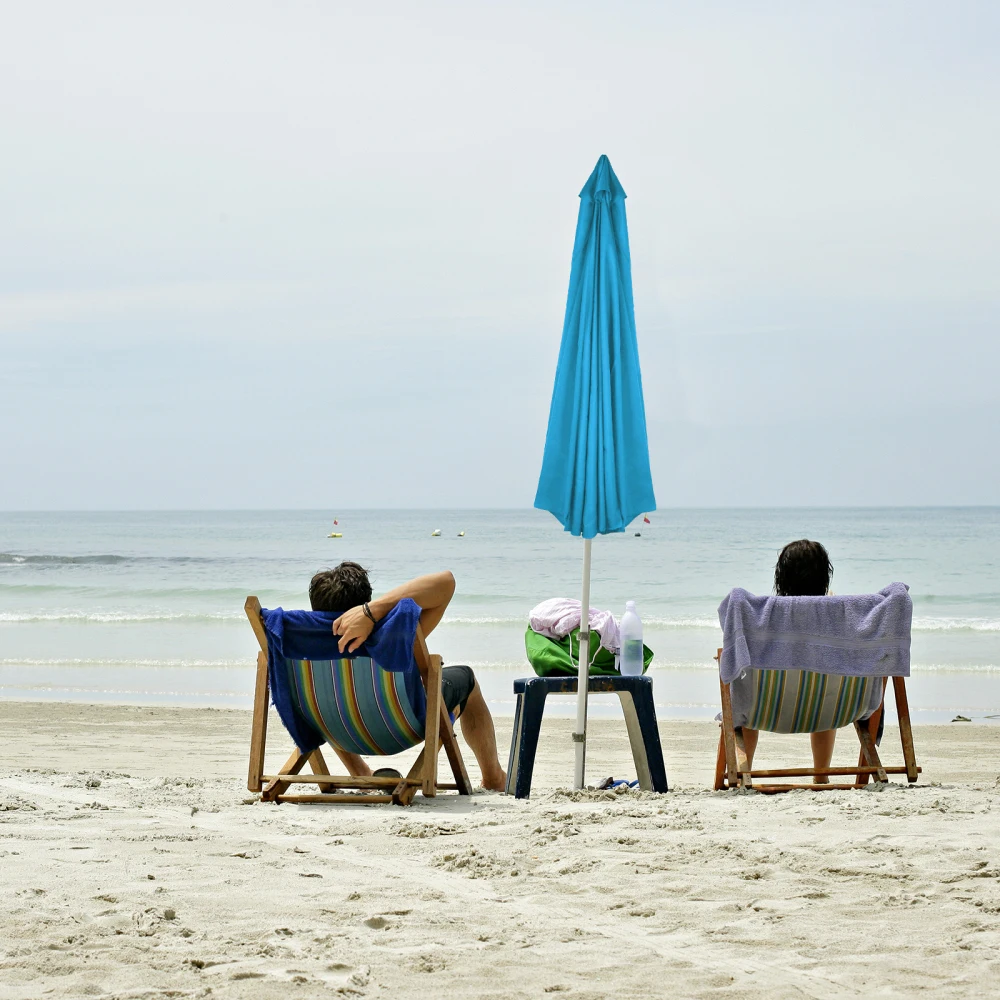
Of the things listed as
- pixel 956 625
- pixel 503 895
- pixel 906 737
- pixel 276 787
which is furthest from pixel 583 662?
pixel 956 625

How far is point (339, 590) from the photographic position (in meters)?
4.20

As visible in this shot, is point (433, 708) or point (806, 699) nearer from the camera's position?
point (433, 708)

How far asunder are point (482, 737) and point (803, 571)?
4.94 ft

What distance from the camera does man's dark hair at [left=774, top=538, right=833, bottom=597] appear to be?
4.51 metres

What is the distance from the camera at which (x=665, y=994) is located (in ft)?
7.03

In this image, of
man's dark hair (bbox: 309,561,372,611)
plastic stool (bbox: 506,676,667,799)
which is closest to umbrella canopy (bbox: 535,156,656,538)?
plastic stool (bbox: 506,676,667,799)

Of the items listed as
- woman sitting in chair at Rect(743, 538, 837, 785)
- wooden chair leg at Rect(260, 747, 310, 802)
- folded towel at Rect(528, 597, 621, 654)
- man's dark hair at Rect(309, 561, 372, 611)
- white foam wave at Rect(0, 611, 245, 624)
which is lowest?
white foam wave at Rect(0, 611, 245, 624)

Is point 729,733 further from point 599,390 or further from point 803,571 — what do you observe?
point 599,390

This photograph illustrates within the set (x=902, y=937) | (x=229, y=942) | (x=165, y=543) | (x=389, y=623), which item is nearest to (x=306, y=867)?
(x=229, y=942)

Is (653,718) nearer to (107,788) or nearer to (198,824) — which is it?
(198,824)

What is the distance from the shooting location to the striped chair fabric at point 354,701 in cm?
408

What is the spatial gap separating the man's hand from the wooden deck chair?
0.34 feet

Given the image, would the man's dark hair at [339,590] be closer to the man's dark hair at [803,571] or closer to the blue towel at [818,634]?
the blue towel at [818,634]

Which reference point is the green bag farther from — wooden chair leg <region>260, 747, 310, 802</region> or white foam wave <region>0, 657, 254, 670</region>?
white foam wave <region>0, 657, 254, 670</region>
